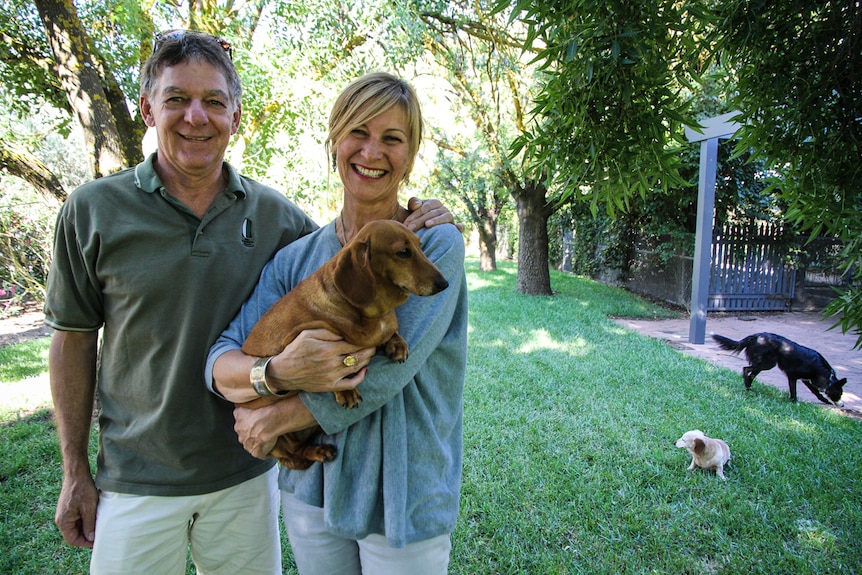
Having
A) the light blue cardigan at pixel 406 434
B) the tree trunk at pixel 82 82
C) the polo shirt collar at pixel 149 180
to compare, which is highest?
the tree trunk at pixel 82 82

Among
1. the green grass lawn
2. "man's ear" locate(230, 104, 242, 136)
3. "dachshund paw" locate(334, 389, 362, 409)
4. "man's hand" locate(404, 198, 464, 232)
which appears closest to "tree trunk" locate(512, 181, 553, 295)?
the green grass lawn

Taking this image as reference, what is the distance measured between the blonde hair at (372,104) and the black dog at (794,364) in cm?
662

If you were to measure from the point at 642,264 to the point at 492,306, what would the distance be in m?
6.14

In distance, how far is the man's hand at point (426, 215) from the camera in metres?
1.91

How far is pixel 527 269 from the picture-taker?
14492 millimetres

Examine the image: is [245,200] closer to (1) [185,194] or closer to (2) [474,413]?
(1) [185,194]

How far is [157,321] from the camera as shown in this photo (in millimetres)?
2004

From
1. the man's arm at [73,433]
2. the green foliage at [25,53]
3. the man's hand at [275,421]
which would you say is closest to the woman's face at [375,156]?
the man's hand at [275,421]

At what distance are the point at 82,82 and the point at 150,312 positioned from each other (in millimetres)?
3915

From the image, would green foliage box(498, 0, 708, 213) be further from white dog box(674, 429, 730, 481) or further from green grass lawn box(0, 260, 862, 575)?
white dog box(674, 429, 730, 481)

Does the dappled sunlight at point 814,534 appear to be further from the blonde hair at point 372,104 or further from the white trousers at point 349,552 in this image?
the blonde hair at point 372,104

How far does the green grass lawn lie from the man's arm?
2.05 m

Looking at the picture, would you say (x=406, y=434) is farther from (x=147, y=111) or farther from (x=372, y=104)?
(x=147, y=111)

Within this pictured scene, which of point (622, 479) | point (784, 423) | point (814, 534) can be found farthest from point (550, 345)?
point (814, 534)
